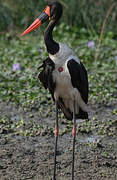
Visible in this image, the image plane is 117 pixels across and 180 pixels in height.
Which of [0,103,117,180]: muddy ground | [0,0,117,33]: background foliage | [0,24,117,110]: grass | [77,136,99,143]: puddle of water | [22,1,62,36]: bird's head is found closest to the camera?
[22,1,62,36]: bird's head

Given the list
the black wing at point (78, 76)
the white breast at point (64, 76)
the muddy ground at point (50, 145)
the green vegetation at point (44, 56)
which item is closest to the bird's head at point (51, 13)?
the white breast at point (64, 76)

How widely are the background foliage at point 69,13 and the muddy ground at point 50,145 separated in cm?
334

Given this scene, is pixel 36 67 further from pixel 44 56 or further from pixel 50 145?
pixel 50 145

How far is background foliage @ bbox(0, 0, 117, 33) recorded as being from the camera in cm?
841

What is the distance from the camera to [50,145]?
452 cm

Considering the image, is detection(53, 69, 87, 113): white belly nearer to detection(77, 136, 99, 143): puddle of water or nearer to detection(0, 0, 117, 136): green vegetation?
detection(77, 136, 99, 143): puddle of water

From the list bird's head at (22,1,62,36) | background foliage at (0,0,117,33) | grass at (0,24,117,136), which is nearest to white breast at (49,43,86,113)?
bird's head at (22,1,62,36)

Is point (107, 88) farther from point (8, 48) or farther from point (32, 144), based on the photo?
point (8, 48)

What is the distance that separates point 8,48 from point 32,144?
374 cm

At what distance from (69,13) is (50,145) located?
4777 millimetres

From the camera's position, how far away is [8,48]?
7.89 meters

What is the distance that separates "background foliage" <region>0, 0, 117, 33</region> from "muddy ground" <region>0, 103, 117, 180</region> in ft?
11.0

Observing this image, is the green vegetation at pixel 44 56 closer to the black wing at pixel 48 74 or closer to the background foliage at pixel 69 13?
the background foliage at pixel 69 13

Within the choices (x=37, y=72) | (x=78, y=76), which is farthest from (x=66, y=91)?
(x=37, y=72)
